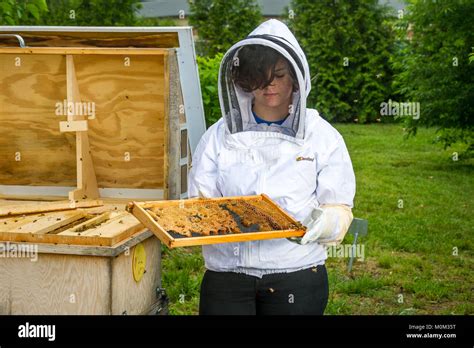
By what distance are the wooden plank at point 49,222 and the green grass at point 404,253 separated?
2.55ft

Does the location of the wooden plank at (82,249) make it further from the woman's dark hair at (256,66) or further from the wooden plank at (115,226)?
the woman's dark hair at (256,66)

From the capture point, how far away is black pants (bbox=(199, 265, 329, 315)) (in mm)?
2234

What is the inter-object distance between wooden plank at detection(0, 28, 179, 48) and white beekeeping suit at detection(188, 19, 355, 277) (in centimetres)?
104

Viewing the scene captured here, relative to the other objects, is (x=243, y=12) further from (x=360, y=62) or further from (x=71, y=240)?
(x=71, y=240)

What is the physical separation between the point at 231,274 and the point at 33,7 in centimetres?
293

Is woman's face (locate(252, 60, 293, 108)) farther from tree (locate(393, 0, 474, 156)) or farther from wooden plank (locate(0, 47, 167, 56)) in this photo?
tree (locate(393, 0, 474, 156))

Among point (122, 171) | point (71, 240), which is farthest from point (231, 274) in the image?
point (122, 171)

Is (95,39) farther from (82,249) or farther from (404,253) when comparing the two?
(404,253)

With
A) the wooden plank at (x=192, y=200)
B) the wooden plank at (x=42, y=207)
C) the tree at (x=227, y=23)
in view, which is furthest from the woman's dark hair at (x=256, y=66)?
the tree at (x=227, y=23)

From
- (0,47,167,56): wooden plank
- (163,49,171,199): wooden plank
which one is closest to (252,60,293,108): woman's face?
(163,49,171,199): wooden plank

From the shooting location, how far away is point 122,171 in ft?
11.9

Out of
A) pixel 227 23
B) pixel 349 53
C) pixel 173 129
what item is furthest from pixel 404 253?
pixel 227 23

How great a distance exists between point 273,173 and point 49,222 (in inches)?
41.1

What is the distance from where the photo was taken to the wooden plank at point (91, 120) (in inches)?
134
